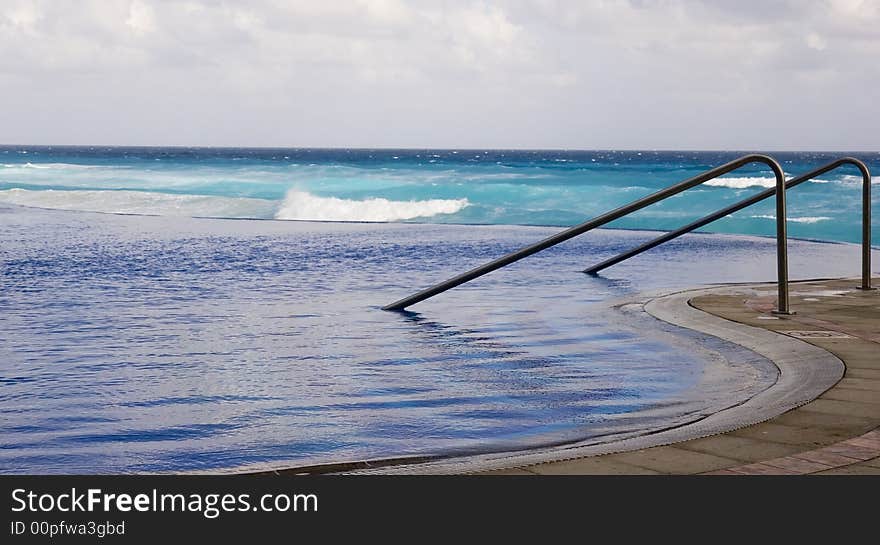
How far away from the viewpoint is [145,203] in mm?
49094

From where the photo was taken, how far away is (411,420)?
7.51 m

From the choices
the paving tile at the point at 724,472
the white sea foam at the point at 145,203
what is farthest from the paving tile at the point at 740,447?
the white sea foam at the point at 145,203

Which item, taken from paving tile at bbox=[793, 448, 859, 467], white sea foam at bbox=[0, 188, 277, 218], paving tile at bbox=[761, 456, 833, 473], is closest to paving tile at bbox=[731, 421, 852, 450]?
paving tile at bbox=[793, 448, 859, 467]

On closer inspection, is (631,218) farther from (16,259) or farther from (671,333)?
(671,333)

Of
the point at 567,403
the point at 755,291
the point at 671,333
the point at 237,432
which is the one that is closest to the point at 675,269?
the point at 755,291

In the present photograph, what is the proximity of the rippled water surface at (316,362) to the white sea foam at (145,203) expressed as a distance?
82.6 ft

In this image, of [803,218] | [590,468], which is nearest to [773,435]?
[590,468]

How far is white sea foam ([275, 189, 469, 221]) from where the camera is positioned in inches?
1676

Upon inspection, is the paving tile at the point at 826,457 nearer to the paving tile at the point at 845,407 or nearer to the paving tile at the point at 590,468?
the paving tile at the point at 590,468

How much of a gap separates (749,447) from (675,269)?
1352cm

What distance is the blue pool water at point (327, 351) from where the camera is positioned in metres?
7.12

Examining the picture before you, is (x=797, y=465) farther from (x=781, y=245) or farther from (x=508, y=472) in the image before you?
(x=781, y=245)

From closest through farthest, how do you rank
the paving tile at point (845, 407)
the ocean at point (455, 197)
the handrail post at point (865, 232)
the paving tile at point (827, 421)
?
the paving tile at point (827, 421)
the paving tile at point (845, 407)
the handrail post at point (865, 232)
the ocean at point (455, 197)

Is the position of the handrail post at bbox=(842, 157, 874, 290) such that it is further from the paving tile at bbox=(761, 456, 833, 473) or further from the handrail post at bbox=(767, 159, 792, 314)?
the paving tile at bbox=(761, 456, 833, 473)
